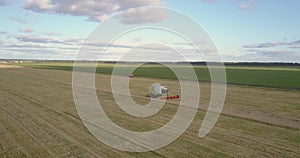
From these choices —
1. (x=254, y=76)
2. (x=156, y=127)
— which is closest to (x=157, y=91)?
(x=156, y=127)

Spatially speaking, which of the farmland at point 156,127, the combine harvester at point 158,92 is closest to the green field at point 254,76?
the combine harvester at point 158,92

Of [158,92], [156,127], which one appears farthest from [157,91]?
[156,127]

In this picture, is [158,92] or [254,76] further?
[254,76]

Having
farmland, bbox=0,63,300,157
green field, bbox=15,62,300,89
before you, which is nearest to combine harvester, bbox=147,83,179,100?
farmland, bbox=0,63,300,157

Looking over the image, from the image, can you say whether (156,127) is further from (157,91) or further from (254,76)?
(254,76)

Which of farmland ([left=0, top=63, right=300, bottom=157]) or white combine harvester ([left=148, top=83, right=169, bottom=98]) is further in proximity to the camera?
white combine harvester ([left=148, top=83, right=169, bottom=98])

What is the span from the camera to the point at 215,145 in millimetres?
12406

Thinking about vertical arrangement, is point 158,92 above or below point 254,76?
above

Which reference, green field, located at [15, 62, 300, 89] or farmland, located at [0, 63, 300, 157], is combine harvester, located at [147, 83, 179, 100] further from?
green field, located at [15, 62, 300, 89]

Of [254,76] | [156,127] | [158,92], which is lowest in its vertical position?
[254,76]

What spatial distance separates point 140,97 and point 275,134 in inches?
559

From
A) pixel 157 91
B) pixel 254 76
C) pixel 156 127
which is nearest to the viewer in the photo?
pixel 156 127

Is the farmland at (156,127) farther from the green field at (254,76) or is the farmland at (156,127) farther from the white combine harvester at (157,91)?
the green field at (254,76)

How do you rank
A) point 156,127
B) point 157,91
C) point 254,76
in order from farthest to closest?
point 254,76 → point 157,91 → point 156,127
